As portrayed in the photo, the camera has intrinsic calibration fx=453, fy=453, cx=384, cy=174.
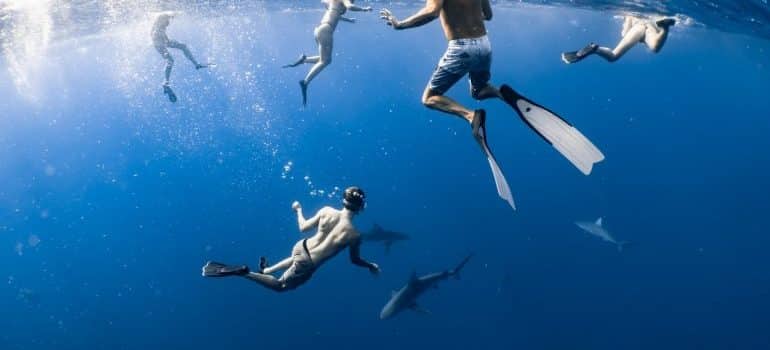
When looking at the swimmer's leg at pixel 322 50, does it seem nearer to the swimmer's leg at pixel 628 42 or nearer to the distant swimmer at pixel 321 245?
the distant swimmer at pixel 321 245

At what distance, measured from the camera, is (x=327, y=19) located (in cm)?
1370

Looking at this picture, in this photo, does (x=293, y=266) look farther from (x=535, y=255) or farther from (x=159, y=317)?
(x=159, y=317)

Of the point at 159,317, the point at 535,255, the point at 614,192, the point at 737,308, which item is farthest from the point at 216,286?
the point at 737,308

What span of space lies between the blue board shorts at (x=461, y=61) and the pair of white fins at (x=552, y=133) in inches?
20.0

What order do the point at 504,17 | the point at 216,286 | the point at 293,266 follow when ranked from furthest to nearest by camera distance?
the point at 504,17, the point at 216,286, the point at 293,266

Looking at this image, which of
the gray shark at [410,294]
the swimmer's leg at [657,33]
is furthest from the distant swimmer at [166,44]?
the swimmer's leg at [657,33]

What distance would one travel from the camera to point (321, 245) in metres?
7.76

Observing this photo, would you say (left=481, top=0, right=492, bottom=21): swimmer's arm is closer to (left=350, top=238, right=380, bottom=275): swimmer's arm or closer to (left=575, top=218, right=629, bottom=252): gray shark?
(left=350, top=238, right=380, bottom=275): swimmer's arm

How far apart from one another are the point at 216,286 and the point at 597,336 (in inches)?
1050

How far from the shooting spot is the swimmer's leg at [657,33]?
1034 cm

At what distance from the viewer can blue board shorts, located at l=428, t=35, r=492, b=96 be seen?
529 cm

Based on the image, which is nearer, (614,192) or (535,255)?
(535,255)

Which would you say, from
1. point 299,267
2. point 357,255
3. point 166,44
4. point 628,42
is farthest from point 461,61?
point 166,44

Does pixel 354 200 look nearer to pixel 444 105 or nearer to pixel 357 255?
pixel 357 255
